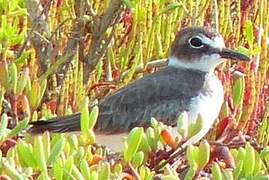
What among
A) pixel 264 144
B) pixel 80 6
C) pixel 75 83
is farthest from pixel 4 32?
pixel 264 144

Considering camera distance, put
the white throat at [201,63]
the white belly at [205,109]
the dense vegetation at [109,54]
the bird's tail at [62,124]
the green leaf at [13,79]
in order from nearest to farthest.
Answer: the green leaf at [13,79] → the dense vegetation at [109,54] → the bird's tail at [62,124] → the white belly at [205,109] → the white throat at [201,63]

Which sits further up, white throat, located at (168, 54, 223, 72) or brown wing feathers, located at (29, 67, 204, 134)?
white throat, located at (168, 54, 223, 72)

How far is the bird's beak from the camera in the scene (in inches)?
182

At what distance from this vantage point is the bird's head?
4852 millimetres

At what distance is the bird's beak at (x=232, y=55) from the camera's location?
4.62 meters

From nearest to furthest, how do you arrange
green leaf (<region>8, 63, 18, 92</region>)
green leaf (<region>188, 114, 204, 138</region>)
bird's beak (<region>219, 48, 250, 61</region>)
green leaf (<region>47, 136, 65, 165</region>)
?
green leaf (<region>47, 136, 65, 165</region>)
green leaf (<region>188, 114, 204, 138</region>)
green leaf (<region>8, 63, 18, 92</region>)
bird's beak (<region>219, 48, 250, 61</region>)

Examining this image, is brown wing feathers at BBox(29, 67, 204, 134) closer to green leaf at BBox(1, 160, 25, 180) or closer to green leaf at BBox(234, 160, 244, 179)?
green leaf at BBox(234, 160, 244, 179)

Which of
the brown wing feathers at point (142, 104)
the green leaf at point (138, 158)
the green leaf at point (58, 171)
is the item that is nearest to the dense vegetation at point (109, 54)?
the brown wing feathers at point (142, 104)

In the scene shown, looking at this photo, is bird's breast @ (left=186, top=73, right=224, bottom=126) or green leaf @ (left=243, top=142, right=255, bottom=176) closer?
→ green leaf @ (left=243, top=142, right=255, bottom=176)

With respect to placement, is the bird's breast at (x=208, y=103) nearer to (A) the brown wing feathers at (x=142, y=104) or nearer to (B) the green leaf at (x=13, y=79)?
(A) the brown wing feathers at (x=142, y=104)

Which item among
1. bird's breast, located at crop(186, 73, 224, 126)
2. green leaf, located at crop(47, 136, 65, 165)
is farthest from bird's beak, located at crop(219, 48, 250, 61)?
green leaf, located at crop(47, 136, 65, 165)

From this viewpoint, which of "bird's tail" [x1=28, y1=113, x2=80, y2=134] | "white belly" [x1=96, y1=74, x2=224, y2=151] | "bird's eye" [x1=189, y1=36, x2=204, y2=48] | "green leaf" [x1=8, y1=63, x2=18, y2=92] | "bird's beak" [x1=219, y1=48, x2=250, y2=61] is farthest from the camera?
"bird's eye" [x1=189, y1=36, x2=204, y2=48]

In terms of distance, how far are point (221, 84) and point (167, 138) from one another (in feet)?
6.63

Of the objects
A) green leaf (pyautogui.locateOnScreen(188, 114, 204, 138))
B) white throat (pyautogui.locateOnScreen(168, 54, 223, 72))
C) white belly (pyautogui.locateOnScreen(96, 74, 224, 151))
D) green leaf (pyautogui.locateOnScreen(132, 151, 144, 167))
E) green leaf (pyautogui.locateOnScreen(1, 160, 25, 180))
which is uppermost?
green leaf (pyautogui.locateOnScreen(188, 114, 204, 138))
